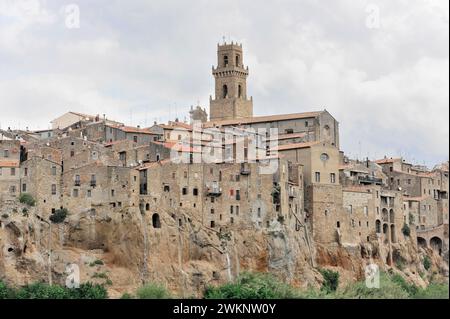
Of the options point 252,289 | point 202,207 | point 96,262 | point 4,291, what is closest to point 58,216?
point 96,262

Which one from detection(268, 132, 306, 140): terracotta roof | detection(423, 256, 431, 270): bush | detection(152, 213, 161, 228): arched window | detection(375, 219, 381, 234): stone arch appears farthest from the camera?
detection(423, 256, 431, 270): bush

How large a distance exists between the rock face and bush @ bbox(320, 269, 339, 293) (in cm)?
69

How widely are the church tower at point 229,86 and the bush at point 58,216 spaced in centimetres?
3264

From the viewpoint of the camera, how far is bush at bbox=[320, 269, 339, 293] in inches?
3363

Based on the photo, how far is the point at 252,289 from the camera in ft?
250

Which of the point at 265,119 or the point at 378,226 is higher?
the point at 265,119

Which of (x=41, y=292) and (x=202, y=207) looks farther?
(x=202, y=207)

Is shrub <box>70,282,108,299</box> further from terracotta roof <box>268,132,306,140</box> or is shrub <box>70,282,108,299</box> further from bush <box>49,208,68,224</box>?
terracotta roof <box>268,132,306,140</box>

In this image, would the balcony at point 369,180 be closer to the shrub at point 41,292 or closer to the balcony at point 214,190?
the balcony at point 214,190

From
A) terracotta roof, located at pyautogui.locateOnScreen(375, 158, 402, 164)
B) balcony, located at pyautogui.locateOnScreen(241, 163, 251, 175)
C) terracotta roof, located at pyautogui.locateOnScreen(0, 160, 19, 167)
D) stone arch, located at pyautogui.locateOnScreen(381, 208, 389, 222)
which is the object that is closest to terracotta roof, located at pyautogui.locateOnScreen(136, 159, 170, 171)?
balcony, located at pyautogui.locateOnScreen(241, 163, 251, 175)

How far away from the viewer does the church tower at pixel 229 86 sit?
359 ft

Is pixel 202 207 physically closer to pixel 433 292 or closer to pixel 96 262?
pixel 96 262

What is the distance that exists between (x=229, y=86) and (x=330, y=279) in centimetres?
2855

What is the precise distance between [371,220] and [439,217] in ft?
31.5
